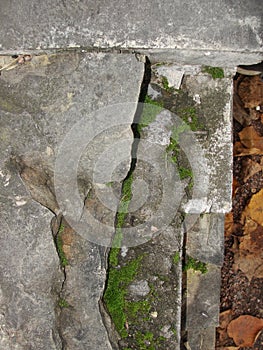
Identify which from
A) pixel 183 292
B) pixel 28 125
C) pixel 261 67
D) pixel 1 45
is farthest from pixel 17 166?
pixel 261 67

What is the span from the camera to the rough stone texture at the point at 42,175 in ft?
8.05

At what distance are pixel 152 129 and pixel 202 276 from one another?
41.8 inches

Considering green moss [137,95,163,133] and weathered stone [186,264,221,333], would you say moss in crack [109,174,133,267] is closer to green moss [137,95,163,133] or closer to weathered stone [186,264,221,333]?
green moss [137,95,163,133]

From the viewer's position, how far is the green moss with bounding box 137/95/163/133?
2.82 m

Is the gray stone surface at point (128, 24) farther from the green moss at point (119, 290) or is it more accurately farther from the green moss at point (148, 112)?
the green moss at point (119, 290)

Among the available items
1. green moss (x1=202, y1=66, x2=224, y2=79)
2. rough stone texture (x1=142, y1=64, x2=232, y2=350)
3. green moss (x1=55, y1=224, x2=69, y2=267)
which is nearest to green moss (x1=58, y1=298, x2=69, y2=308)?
green moss (x1=55, y1=224, x2=69, y2=267)

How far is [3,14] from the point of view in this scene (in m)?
2.36

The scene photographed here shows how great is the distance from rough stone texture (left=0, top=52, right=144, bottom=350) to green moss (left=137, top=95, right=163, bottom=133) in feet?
0.96

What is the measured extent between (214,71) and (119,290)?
4.54 feet

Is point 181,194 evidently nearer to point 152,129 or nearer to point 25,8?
point 152,129

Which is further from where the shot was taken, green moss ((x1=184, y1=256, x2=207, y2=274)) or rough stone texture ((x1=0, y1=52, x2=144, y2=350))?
green moss ((x1=184, y1=256, x2=207, y2=274))

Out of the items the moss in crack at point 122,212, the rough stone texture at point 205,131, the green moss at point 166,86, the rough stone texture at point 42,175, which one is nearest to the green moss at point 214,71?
the rough stone texture at point 205,131

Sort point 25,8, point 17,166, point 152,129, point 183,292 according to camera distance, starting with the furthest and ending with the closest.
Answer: point 183,292, point 152,129, point 17,166, point 25,8

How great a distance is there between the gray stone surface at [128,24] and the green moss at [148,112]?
43 cm
